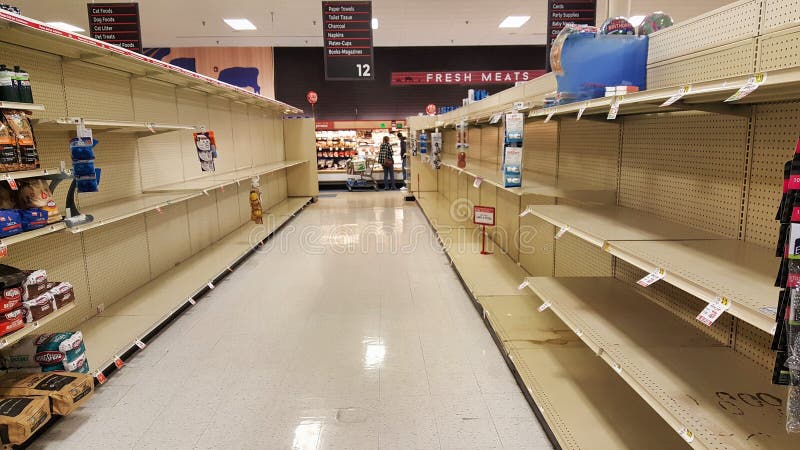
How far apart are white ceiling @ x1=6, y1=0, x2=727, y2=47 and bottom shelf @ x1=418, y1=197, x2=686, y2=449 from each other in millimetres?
6595

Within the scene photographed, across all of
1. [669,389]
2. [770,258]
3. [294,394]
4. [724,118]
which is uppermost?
[724,118]

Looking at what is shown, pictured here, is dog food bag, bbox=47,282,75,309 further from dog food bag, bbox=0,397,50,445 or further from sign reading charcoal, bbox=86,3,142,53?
sign reading charcoal, bbox=86,3,142,53

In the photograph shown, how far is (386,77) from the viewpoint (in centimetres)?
1411

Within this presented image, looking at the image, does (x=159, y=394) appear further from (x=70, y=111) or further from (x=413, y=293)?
(x=413, y=293)

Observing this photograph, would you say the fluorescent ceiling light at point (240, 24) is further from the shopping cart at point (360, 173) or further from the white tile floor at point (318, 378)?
the white tile floor at point (318, 378)

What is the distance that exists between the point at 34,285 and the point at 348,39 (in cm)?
588

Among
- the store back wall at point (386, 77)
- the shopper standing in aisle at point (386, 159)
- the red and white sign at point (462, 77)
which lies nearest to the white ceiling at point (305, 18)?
the store back wall at point (386, 77)

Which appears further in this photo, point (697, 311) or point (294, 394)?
point (294, 394)

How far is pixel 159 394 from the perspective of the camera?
9.82 feet

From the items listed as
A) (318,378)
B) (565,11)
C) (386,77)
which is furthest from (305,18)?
(318,378)

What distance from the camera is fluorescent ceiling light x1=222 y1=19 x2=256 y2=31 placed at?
32.8 feet

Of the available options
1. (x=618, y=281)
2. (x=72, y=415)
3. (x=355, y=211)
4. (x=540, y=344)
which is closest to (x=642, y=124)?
(x=618, y=281)

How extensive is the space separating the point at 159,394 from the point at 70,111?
85.4 inches

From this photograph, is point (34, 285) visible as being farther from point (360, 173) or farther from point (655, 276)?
point (360, 173)
